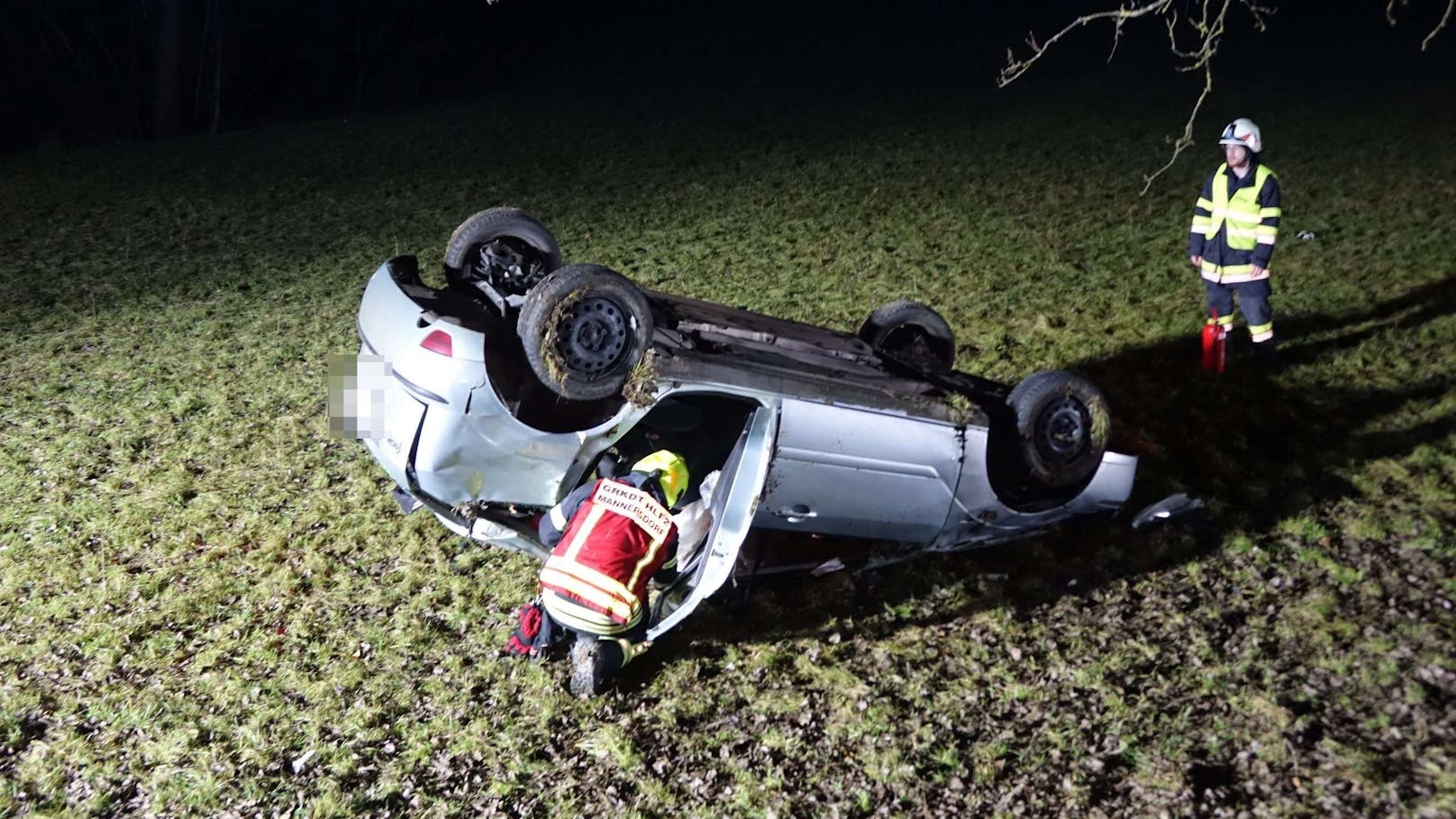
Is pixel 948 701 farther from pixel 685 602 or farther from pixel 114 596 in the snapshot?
pixel 114 596

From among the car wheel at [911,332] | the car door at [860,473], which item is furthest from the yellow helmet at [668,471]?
the car wheel at [911,332]

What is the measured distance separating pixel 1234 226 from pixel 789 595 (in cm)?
392

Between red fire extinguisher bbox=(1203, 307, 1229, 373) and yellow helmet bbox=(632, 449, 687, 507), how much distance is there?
4.24 meters

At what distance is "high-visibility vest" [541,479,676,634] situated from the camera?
13.6 ft

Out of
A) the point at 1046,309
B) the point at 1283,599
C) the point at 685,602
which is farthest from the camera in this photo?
the point at 1046,309

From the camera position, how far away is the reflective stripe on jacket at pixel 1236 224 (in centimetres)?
666

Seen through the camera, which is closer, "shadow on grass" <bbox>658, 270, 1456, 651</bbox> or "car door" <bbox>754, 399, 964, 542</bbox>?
"car door" <bbox>754, 399, 964, 542</bbox>

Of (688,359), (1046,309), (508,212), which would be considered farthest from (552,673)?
(1046,309)

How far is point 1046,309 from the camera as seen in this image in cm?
845

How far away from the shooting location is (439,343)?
4434 millimetres

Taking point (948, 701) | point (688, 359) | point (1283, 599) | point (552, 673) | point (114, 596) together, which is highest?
point (688, 359)

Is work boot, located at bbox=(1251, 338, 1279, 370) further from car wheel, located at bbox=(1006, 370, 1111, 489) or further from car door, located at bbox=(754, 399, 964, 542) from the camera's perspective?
car door, located at bbox=(754, 399, 964, 542)

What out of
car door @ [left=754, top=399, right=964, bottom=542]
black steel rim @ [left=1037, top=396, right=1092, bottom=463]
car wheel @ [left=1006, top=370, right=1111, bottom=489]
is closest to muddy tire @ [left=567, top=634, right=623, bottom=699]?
car door @ [left=754, top=399, right=964, bottom=542]

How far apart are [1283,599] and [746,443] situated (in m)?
2.55
